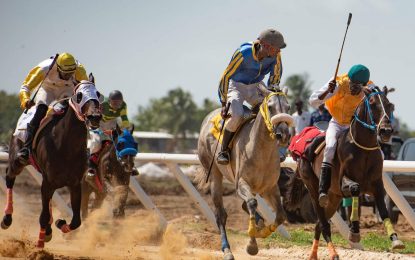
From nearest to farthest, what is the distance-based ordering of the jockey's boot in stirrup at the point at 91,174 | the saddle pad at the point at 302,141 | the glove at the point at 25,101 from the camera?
1. the saddle pad at the point at 302,141
2. the glove at the point at 25,101
3. the jockey's boot in stirrup at the point at 91,174

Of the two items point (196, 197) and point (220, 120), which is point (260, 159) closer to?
point (220, 120)

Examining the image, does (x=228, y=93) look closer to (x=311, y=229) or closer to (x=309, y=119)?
(x=311, y=229)

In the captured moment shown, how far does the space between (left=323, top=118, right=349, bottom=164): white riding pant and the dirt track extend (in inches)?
53.5

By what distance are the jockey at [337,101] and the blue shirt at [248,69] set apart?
62 cm

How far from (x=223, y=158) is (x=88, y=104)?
179 centimetres

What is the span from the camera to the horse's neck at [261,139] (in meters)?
10.8

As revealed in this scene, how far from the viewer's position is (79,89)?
1139 centimetres

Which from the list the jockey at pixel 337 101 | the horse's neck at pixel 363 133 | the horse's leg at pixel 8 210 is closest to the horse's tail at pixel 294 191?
the jockey at pixel 337 101

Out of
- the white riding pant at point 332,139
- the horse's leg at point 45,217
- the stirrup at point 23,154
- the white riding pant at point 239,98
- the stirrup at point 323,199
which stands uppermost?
the white riding pant at point 239,98

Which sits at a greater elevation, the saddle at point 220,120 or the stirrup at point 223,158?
the saddle at point 220,120

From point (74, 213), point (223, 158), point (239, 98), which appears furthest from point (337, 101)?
point (74, 213)

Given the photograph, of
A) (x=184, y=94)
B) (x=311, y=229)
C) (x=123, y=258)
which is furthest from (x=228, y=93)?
(x=184, y=94)

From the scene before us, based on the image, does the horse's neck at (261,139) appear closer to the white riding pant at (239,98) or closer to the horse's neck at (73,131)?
the white riding pant at (239,98)

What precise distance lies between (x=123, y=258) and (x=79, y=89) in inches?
89.3
